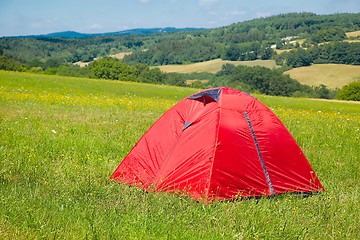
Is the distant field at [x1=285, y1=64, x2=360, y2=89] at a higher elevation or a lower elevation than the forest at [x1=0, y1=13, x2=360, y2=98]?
A: lower

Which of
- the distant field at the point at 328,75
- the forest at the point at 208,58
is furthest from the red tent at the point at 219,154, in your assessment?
the distant field at the point at 328,75

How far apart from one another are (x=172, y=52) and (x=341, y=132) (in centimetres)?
15978

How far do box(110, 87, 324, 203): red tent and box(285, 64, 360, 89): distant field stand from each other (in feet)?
317

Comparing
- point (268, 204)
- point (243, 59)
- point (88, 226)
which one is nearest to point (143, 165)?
point (268, 204)

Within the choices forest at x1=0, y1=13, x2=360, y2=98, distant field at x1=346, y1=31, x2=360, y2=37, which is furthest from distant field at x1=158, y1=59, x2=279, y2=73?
distant field at x1=346, y1=31, x2=360, y2=37

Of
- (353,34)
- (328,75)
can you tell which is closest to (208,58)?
(353,34)

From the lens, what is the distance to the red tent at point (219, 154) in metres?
6.58

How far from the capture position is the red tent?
259 inches

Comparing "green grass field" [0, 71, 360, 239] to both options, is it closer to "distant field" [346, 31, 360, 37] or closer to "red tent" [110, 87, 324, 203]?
"red tent" [110, 87, 324, 203]

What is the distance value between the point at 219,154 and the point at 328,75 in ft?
356

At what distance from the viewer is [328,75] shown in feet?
354

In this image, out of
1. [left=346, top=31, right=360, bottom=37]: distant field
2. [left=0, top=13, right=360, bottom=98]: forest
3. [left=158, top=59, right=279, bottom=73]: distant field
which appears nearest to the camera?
[left=0, top=13, right=360, bottom=98]: forest

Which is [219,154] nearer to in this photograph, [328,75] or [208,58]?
[328,75]

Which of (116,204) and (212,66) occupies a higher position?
(116,204)
